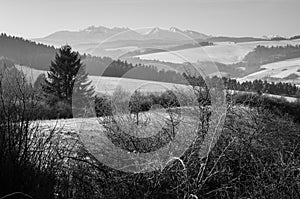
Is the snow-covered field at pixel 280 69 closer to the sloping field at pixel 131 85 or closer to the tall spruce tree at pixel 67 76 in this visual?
the tall spruce tree at pixel 67 76

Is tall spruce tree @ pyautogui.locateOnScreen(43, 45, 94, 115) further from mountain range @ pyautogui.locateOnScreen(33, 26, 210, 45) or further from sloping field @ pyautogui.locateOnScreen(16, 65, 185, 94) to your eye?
sloping field @ pyautogui.locateOnScreen(16, 65, 185, 94)

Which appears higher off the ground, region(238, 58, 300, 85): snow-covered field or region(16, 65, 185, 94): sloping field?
region(238, 58, 300, 85): snow-covered field

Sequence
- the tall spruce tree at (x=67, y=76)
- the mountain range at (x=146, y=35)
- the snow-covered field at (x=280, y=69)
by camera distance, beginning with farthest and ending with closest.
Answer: the snow-covered field at (x=280, y=69) < the tall spruce tree at (x=67, y=76) < the mountain range at (x=146, y=35)

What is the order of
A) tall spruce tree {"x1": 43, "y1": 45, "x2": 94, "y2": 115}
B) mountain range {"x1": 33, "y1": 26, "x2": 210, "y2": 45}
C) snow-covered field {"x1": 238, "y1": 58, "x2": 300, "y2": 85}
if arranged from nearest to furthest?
1. mountain range {"x1": 33, "y1": 26, "x2": 210, "y2": 45}
2. tall spruce tree {"x1": 43, "y1": 45, "x2": 94, "y2": 115}
3. snow-covered field {"x1": 238, "y1": 58, "x2": 300, "y2": 85}

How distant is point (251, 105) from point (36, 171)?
1377cm

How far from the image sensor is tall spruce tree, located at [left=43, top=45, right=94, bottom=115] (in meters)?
37.3

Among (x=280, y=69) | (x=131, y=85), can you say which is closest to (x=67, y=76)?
(x=131, y=85)

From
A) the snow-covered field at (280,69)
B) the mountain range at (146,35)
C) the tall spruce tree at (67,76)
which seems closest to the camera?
the mountain range at (146,35)

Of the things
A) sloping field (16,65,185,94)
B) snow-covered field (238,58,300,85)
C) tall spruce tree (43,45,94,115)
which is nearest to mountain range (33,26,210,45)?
sloping field (16,65,185,94)

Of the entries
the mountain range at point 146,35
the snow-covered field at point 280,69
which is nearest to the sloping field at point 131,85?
the mountain range at point 146,35

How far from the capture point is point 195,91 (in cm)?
1147

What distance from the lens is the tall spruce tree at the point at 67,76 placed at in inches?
1468

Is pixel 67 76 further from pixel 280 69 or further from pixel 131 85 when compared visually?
pixel 280 69

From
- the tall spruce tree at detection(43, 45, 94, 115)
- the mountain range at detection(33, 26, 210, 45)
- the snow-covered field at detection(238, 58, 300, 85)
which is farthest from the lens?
the snow-covered field at detection(238, 58, 300, 85)
